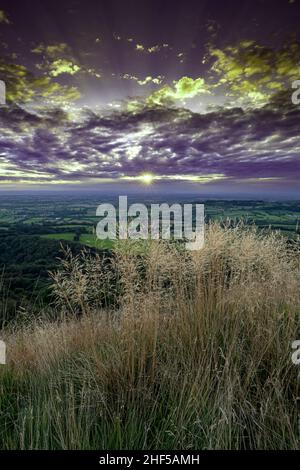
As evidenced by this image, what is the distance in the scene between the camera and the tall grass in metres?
1.82

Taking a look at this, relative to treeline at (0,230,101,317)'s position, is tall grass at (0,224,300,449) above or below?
above

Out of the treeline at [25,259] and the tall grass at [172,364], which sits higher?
the tall grass at [172,364]

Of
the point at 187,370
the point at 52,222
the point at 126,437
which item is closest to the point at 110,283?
the point at 187,370

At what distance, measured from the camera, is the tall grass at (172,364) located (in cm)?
182

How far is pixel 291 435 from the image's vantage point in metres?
1.74

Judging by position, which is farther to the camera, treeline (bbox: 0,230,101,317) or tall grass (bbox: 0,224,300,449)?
treeline (bbox: 0,230,101,317)

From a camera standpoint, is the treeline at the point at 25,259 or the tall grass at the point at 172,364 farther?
the treeline at the point at 25,259

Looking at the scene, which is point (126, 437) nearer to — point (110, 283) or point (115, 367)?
point (115, 367)

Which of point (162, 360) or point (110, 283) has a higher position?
point (110, 283)
